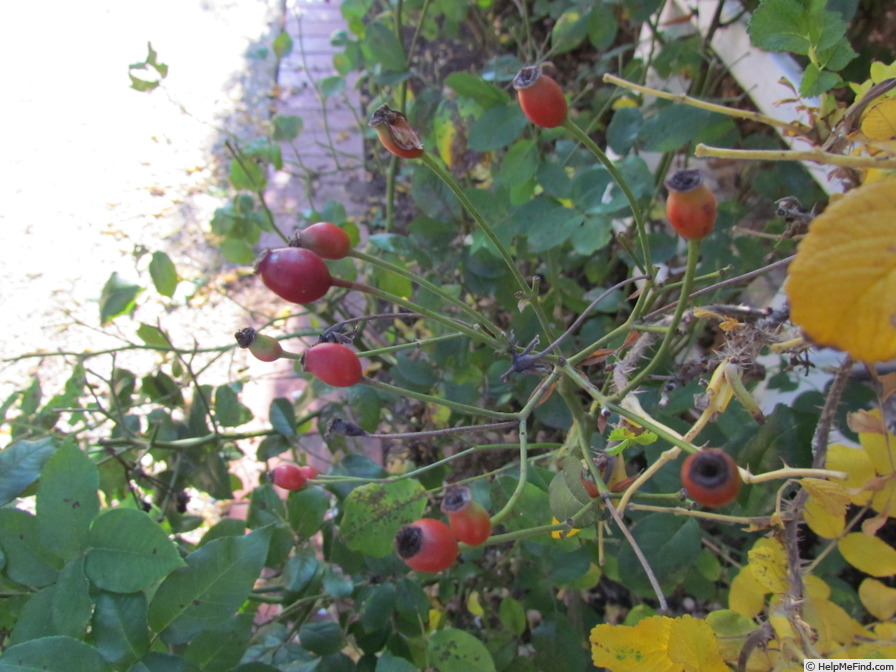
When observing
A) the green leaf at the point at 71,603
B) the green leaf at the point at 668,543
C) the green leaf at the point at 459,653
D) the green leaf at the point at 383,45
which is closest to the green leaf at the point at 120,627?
the green leaf at the point at 71,603

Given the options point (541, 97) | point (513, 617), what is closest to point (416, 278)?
point (541, 97)

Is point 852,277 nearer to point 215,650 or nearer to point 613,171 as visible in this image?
point 613,171

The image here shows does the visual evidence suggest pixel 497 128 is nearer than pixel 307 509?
No

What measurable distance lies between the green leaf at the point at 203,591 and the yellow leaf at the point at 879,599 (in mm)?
692

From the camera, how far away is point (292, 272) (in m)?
0.50

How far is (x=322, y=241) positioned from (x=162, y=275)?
0.67 m

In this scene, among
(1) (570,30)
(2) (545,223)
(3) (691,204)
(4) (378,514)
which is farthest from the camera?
(1) (570,30)

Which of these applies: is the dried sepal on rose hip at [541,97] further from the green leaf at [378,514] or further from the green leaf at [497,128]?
the green leaf at [497,128]

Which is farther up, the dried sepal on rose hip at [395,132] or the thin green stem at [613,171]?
the dried sepal on rose hip at [395,132]

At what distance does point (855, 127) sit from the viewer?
526 mm

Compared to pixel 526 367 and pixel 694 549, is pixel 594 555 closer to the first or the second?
pixel 694 549

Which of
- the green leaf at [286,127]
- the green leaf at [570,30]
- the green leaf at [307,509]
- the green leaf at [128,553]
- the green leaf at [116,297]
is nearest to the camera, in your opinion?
the green leaf at [128,553]

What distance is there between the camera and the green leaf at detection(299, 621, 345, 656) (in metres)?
0.79

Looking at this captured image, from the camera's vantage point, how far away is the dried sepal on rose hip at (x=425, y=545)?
17.8 inches
